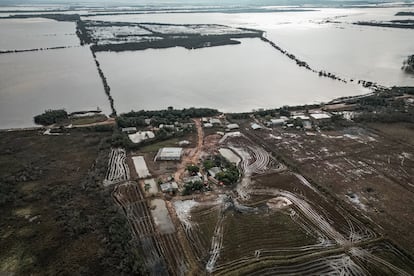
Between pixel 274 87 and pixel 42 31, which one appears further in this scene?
pixel 42 31

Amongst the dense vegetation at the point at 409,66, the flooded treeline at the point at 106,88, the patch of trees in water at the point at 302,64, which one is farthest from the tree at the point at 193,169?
the dense vegetation at the point at 409,66

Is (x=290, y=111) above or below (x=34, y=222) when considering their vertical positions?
below

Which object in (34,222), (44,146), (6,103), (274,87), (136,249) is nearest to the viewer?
(136,249)

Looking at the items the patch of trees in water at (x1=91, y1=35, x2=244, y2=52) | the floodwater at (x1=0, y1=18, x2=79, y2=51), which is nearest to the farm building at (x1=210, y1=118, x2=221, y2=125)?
the patch of trees in water at (x1=91, y1=35, x2=244, y2=52)

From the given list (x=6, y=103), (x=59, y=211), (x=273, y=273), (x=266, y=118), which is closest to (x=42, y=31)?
(x=6, y=103)

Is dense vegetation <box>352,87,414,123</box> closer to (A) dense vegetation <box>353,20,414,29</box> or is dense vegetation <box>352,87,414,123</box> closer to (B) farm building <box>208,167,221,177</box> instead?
(B) farm building <box>208,167,221,177</box>

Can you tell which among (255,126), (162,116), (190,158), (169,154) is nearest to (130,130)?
(162,116)

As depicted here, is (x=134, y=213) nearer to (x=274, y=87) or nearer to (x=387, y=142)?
(x=387, y=142)

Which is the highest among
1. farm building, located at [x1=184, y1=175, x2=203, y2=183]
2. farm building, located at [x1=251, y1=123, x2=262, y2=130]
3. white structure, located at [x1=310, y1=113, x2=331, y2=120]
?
farm building, located at [x1=184, y1=175, x2=203, y2=183]
